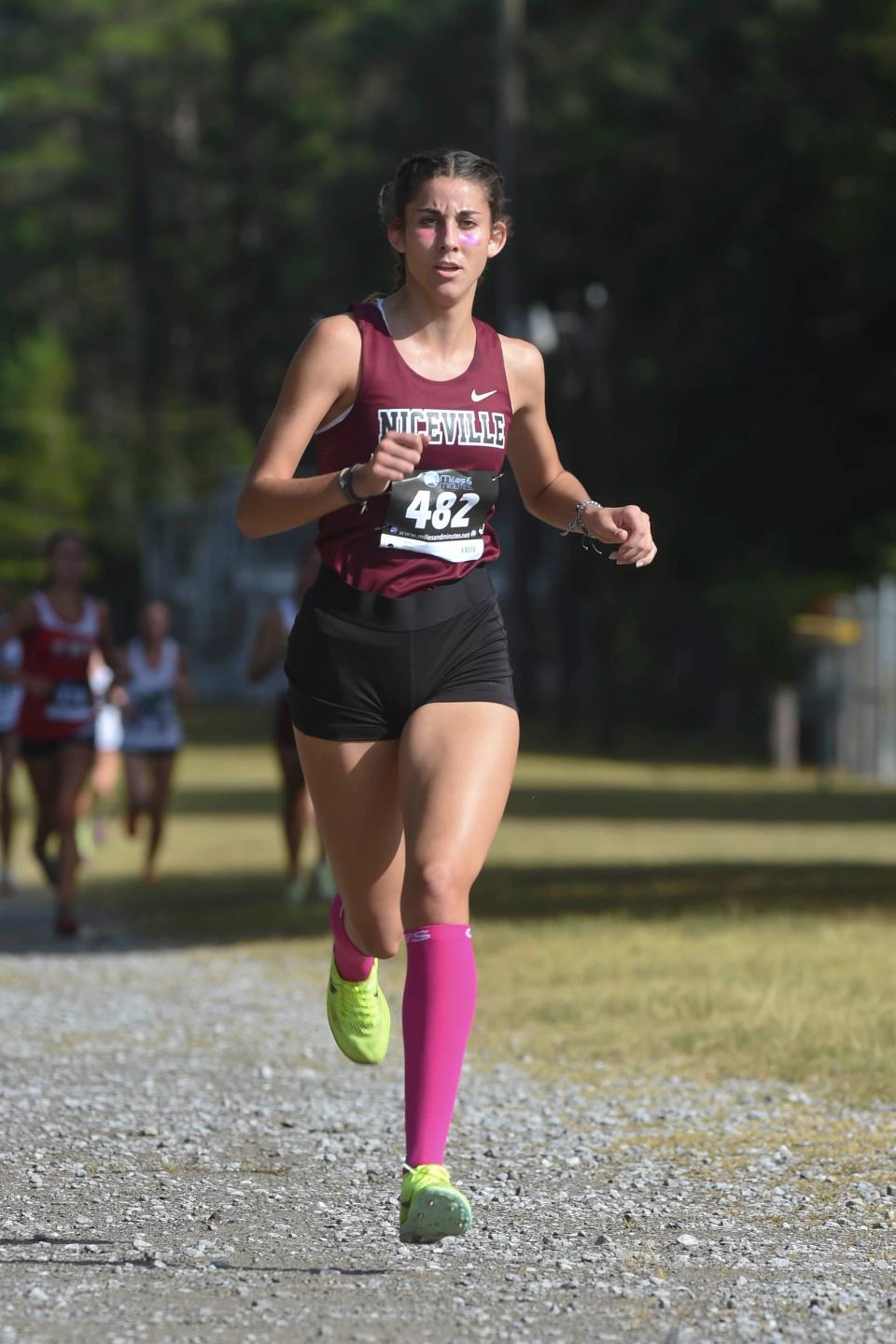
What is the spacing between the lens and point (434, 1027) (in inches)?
212

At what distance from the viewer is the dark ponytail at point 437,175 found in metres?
5.71

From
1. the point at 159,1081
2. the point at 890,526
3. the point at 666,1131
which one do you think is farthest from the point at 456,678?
the point at 890,526

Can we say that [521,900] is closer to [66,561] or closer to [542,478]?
[66,561]

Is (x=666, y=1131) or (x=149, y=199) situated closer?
(x=666, y=1131)

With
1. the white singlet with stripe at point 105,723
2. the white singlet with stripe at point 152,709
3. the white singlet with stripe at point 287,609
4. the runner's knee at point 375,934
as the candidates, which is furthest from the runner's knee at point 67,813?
the runner's knee at point 375,934

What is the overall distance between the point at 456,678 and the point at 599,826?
53.9 feet

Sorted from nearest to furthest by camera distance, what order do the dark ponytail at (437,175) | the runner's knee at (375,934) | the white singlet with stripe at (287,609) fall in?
the dark ponytail at (437,175)
the runner's knee at (375,934)
the white singlet with stripe at (287,609)

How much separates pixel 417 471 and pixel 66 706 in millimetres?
7709

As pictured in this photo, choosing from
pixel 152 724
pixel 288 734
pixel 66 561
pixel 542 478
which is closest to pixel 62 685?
pixel 66 561

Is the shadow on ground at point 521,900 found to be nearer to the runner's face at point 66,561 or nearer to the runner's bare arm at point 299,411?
the runner's face at point 66,561

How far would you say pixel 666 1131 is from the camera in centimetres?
716

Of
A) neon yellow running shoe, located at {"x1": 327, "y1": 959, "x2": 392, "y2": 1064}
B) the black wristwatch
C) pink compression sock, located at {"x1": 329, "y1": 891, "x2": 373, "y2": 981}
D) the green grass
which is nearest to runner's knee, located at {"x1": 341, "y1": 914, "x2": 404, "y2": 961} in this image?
pink compression sock, located at {"x1": 329, "y1": 891, "x2": 373, "y2": 981}

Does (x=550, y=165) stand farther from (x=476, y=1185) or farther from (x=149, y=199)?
(x=476, y=1185)

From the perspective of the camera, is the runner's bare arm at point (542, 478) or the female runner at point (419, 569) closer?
the female runner at point (419, 569)
